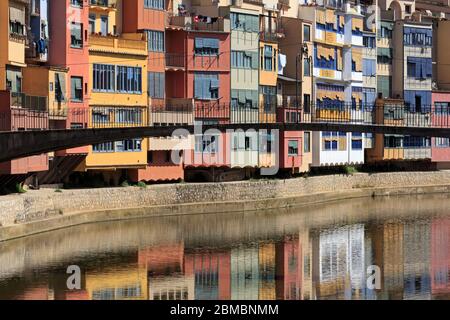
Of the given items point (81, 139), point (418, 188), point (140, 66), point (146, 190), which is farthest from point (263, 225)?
point (418, 188)

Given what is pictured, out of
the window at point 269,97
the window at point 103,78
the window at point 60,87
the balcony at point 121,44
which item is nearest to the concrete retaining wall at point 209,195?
the window at point 60,87

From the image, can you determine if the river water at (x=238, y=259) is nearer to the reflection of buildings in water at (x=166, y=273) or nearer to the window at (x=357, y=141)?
the reflection of buildings in water at (x=166, y=273)

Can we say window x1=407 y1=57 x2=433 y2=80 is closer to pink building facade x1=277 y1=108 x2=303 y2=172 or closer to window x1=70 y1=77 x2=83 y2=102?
pink building facade x1=277 y1=108 x2=303 y2=172

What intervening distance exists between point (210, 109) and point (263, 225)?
32.4ft

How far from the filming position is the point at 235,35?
7369cm

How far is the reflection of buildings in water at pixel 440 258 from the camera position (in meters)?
45.4

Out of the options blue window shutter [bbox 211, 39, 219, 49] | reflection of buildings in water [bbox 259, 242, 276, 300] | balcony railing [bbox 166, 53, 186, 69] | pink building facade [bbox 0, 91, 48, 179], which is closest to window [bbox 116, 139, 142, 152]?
balcony railing [bbox 166, 53, 186, 69]

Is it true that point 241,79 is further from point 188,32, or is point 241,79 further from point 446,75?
point 446,75

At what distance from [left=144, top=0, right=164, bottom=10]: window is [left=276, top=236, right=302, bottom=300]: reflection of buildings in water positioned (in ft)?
46.2

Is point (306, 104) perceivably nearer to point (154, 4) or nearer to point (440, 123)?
point (440, 123)

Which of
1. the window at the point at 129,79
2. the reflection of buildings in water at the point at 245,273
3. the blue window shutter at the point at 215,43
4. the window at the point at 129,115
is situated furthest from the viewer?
the blue window shutter at the point at 215,43

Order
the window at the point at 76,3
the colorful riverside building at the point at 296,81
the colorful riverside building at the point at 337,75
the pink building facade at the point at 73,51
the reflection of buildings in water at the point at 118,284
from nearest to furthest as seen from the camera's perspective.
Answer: the reflection of buildings in water at the point at 118,284
the pink building facade at the point at 73,51
the window at the point at 76,3
the colorful riverside building at the point at 296,81
the colorful riverside building at the point at 337,75

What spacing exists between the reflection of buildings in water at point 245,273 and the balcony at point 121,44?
1302cm

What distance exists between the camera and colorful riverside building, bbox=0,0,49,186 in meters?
54.8
